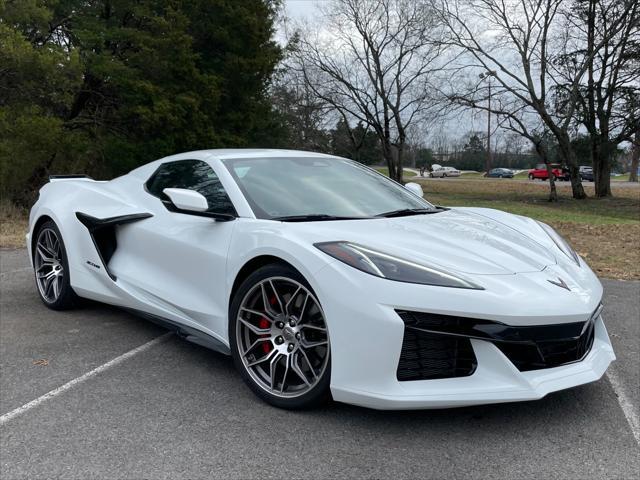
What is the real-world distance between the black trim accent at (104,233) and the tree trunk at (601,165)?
27.2m

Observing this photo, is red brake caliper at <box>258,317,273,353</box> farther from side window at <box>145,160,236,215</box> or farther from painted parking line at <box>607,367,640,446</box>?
painted parking line at <box>607,367,640,446</box>

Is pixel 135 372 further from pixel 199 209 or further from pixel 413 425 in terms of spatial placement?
pixel 413 425

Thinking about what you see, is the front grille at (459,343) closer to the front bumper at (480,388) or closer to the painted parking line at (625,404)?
the front bumper at (480,388)

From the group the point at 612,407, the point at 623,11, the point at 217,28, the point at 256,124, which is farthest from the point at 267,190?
the point at 623,11

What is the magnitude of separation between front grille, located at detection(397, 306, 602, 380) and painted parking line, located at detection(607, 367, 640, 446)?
0.55 m

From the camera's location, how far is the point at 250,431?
2.67 meters

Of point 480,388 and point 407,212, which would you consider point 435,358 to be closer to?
point 480,388

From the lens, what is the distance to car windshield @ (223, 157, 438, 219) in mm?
3387

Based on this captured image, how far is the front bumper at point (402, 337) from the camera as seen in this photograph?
2.46 m

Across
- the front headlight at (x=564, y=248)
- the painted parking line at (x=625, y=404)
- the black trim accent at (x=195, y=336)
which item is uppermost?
the front headlight at (x=564, y=248)

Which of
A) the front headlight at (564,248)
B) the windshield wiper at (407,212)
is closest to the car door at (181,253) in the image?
the windshield wiper at (407,212)

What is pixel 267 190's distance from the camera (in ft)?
11.5

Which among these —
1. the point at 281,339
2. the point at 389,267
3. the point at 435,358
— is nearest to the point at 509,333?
the point at 435,358

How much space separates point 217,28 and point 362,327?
18030 mm
